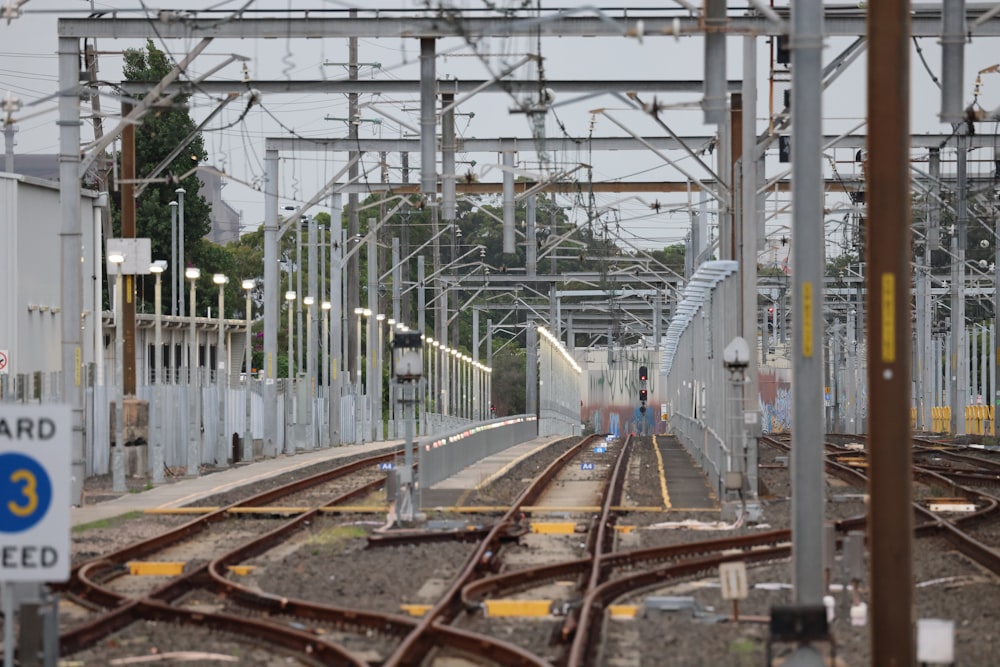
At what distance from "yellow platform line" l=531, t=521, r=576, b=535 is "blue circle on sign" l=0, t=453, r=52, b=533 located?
13.0 m

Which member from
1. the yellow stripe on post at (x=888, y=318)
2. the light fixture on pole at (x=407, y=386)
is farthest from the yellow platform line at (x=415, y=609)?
the light fixture on pole at (x=407, y=386)

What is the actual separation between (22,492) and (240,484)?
22.3 metres

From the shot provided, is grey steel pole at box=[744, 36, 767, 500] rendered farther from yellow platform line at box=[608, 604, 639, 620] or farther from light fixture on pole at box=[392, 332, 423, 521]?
yellow platform line at box=[608, 604, 639, 620]

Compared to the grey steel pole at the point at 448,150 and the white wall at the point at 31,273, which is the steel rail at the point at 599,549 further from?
the white wall at the point at 31,273

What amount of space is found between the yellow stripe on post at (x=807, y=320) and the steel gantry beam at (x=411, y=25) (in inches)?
424

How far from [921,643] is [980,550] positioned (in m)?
7.87

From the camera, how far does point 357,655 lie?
11.6 metres

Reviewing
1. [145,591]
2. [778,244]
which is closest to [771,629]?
[145,591]

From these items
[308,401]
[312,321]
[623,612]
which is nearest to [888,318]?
[623,612]

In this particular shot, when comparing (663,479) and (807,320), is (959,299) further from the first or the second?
(807,320)

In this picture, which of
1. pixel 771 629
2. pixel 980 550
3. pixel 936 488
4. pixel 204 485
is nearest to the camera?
pixel 771 629

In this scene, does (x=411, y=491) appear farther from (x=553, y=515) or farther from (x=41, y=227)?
(x=41, y=227)

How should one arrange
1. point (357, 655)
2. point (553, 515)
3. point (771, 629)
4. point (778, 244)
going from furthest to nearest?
point (778, 244), point (553, 515), point (357, 655), point (771, 629)

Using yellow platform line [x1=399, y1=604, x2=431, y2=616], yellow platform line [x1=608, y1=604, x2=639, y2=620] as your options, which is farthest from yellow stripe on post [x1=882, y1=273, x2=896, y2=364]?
yellow platform line [x1=399, y1=604, x2=431, y2=616]
